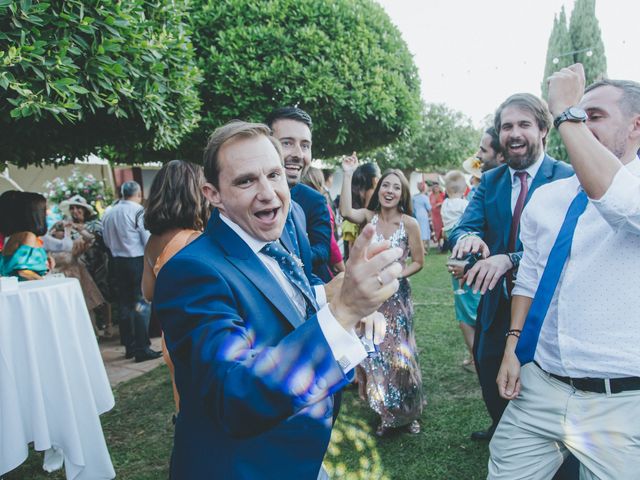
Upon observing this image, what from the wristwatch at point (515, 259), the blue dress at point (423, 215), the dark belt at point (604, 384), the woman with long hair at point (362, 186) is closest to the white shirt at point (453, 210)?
the woman with long hair at point (362, 186)

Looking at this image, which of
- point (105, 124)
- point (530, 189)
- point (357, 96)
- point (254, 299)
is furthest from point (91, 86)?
point (357, 96)

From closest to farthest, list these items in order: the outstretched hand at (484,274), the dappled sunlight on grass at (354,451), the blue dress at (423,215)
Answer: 1. the outstretched hand at (484,274)
2. the dappled sunlight on grass at (354,451)
3. the blue dress at (423,215)

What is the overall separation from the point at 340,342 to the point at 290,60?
5.87 m

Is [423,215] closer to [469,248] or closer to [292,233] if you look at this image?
[469,248]

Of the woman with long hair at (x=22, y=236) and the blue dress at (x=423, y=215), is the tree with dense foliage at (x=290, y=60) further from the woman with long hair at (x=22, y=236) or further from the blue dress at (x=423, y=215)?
the blue dress at (x=423, y=215)

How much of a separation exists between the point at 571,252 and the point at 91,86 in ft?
10.6

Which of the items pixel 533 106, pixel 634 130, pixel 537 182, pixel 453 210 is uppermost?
pixel 533 106

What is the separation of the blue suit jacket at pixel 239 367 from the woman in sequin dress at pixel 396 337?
2493 millimetres

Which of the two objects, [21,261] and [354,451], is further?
[21,261]

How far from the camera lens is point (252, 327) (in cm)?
136

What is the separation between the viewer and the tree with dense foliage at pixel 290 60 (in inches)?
241

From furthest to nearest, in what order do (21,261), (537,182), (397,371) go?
1. (21,261)
2. (397,371)
3. (537,182)

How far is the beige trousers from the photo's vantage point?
1.73 m

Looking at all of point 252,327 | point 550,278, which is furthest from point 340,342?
point 550,278
